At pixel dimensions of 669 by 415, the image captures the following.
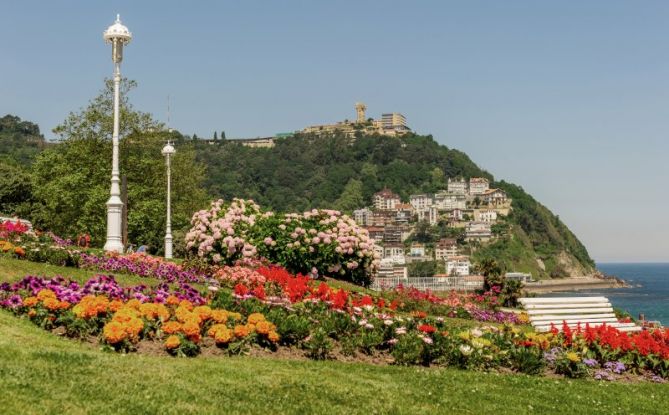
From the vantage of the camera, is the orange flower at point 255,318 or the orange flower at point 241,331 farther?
the orange flower at point 255,318

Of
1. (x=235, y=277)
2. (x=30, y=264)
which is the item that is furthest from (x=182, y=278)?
(x=30, y=264)

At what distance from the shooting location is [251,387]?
23.9 feet

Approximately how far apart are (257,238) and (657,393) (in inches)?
468

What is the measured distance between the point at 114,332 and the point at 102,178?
32.7m

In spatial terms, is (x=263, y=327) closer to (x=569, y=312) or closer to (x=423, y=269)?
(x=569, y=312)

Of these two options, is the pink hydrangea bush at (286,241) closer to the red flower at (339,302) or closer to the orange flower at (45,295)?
the red flower at (339,302)

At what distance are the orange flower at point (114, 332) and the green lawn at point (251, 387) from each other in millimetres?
220

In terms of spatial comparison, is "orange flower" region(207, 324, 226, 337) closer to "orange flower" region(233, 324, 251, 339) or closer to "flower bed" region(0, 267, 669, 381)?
"flower bed" region(0, 267, 669, 381)

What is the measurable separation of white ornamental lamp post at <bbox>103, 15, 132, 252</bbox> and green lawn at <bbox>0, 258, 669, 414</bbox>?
10732mm

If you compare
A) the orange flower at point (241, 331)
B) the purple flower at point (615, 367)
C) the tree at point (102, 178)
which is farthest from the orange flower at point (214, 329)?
the tree at point (102, 178)

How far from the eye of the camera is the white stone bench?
16359 mm

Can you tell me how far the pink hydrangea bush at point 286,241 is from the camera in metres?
19.6

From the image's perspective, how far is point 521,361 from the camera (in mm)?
10477

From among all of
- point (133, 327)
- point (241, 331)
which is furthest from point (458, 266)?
point (133, 327)
